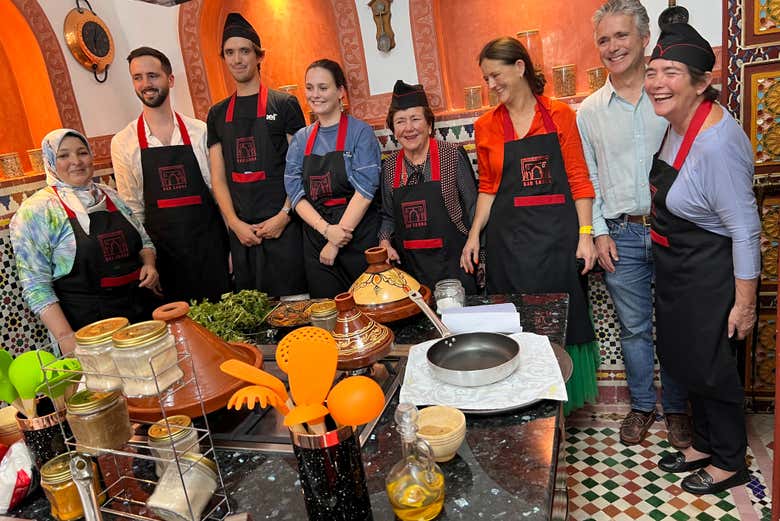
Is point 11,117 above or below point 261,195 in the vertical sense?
above

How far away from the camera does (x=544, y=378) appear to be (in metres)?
1.56

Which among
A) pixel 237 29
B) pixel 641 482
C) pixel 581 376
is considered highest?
pixel 237 29

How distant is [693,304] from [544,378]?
3.57 ft

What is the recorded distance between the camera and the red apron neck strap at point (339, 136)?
3230mm

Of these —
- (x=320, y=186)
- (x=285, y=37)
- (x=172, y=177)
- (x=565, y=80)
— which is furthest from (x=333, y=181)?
(x=285, y=37)

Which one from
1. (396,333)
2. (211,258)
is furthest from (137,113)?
(396,333)

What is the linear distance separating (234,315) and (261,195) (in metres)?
1.46

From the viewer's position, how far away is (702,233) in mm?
2229

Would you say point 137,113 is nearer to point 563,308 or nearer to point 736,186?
point 563,308

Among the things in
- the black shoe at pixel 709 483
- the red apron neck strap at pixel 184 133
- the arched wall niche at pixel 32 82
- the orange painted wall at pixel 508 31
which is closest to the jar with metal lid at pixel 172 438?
the black shoe at pixel 709 483

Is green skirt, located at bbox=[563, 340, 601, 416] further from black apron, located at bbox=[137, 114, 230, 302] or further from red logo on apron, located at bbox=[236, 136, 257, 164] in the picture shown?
black apron, located at bbox=[137, 114, 230, 302]

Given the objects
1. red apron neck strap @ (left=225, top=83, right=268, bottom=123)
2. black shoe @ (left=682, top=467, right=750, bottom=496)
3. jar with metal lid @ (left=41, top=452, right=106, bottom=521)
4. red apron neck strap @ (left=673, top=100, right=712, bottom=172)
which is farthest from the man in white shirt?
black shoe @ (left=682, top=467, right=750, bottom=496)

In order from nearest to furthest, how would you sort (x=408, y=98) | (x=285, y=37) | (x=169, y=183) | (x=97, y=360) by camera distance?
(x=97, y=360) < (x=408, y=98) < (x=169, y=183) < (x=285, y=37)

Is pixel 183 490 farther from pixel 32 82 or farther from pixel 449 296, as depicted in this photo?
pixel 32 82
